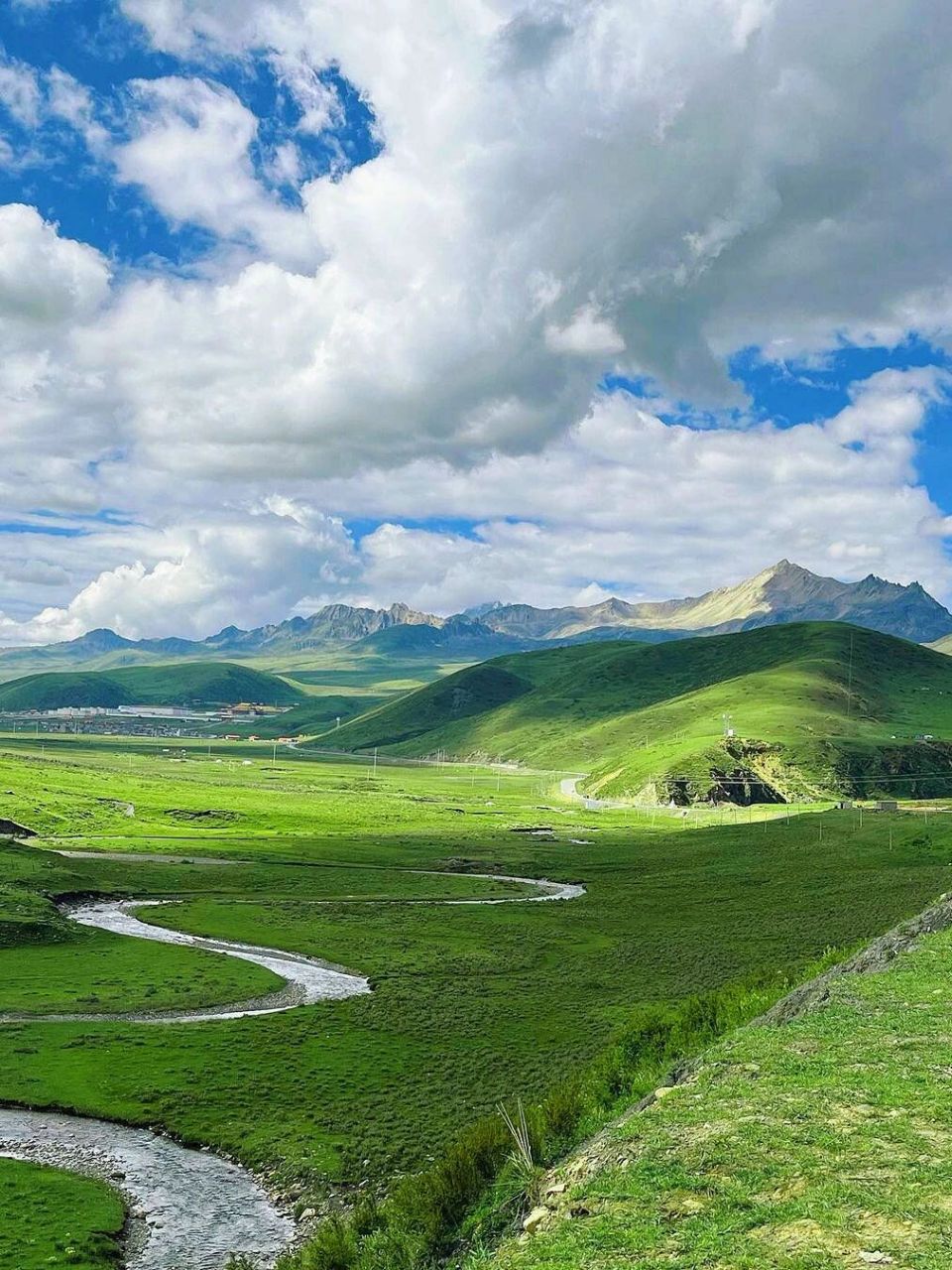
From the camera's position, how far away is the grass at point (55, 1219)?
1258 inches

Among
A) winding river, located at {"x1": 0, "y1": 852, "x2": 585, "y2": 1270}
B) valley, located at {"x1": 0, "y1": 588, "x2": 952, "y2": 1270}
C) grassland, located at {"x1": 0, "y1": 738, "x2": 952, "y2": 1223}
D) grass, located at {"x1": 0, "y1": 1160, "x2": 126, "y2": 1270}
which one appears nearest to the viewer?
grass, located at {"x1": 0, "y1": 1160, "x2": 126, "y2": 1270}

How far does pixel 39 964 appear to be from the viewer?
256ft

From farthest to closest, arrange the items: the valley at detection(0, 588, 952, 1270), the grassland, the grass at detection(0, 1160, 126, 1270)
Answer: the grassland < the valley at detection(0, 588, 952, 1270) < the grass at detection(0, 1160, 126, 1270)

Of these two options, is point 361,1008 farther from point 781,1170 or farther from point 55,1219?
point 781,1170

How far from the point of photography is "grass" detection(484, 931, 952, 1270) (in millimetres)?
14953

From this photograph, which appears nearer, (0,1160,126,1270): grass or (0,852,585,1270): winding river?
(0,1160,126,1270): grass

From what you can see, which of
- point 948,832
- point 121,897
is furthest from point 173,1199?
point 948,832

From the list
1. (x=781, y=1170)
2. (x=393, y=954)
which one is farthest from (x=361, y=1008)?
(x=781, y=1170)

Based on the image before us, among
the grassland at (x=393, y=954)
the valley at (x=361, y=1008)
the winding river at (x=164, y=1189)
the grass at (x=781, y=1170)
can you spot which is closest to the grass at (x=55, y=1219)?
the valley at (x=361, y=1008)

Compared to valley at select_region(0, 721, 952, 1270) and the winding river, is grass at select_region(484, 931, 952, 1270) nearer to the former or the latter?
valley at select_region(0, 721, 952, 1270)

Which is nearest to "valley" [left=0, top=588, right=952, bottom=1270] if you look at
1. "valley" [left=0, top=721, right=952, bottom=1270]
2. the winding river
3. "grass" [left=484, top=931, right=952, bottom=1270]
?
the winding river

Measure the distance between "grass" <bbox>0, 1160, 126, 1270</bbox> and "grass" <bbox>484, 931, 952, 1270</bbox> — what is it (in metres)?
22.7

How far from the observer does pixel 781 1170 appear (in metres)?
17.7

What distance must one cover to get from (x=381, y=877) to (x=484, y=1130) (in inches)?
4386
